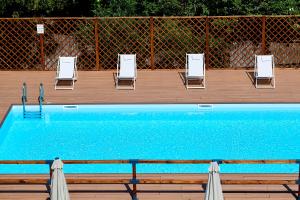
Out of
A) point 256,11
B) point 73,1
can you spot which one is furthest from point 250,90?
point 73,1

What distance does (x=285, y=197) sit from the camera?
822 cm

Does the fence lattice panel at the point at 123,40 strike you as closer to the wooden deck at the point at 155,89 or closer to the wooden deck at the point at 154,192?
the wooden deck at the point at 155,89

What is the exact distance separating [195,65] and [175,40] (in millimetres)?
1742

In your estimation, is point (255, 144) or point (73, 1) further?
point (73, 1)

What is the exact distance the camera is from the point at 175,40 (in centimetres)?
1573

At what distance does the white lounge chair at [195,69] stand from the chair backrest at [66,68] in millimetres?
2667

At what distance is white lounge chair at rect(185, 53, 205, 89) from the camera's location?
551 inches

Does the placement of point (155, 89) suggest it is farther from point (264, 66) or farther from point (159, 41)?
point (264, 66)

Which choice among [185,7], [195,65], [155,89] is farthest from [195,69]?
[185,7]

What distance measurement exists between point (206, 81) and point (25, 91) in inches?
164

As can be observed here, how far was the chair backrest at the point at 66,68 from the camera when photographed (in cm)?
1415

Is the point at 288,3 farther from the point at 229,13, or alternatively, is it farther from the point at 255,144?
the point at 255,144

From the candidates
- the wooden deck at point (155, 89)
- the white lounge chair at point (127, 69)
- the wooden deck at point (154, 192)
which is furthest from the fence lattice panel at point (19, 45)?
the wooden deck at point (154, 192)

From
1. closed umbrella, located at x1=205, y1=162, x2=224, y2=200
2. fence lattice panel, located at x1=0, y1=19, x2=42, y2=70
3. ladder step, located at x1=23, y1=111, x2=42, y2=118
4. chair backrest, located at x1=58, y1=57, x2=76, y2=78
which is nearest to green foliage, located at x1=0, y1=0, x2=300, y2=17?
fence lattice panel, located at x1=0, y1=19, x2=42, y2=70
